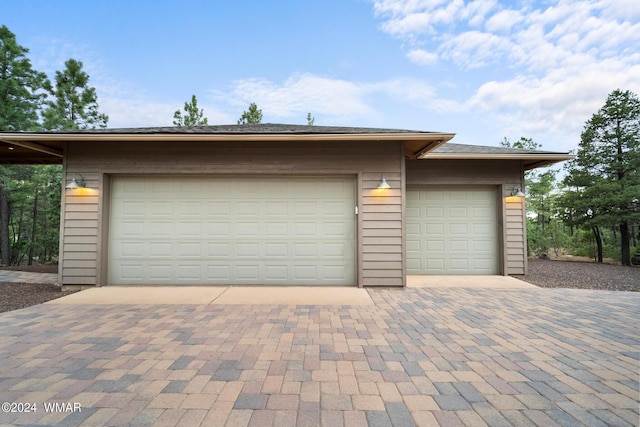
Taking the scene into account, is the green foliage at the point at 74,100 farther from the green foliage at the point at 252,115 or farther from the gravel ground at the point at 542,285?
the gravel ground at the point at 542,285

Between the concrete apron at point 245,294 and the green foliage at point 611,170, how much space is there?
21.8 feet

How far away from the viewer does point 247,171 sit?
527cm

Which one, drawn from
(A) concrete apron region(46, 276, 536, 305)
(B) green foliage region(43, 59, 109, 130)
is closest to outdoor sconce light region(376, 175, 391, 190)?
(A) concrete apron region(46, 276, 536, 305)

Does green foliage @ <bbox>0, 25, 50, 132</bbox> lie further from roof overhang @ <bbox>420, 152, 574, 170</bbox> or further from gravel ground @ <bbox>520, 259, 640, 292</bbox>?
gravel ground @ <bbox>520, 259, 640, 292</bbox>

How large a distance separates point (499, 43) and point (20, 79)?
52.5 ft

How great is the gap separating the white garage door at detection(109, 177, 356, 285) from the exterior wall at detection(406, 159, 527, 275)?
200 centimetres

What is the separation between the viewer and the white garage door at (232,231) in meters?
5.34

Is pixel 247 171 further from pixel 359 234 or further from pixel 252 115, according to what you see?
pixel 252 115

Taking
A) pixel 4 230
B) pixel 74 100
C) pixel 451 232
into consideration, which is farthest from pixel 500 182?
pixel 4 230

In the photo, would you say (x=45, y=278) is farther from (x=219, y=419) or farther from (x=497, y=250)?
(x=497, y=250)

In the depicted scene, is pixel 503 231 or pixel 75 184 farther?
pixel 503 231

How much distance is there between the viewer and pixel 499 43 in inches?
345

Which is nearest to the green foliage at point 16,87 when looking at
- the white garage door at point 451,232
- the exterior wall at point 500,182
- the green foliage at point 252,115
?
the green foliage at point 252,115

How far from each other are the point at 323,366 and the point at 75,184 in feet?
18.5
